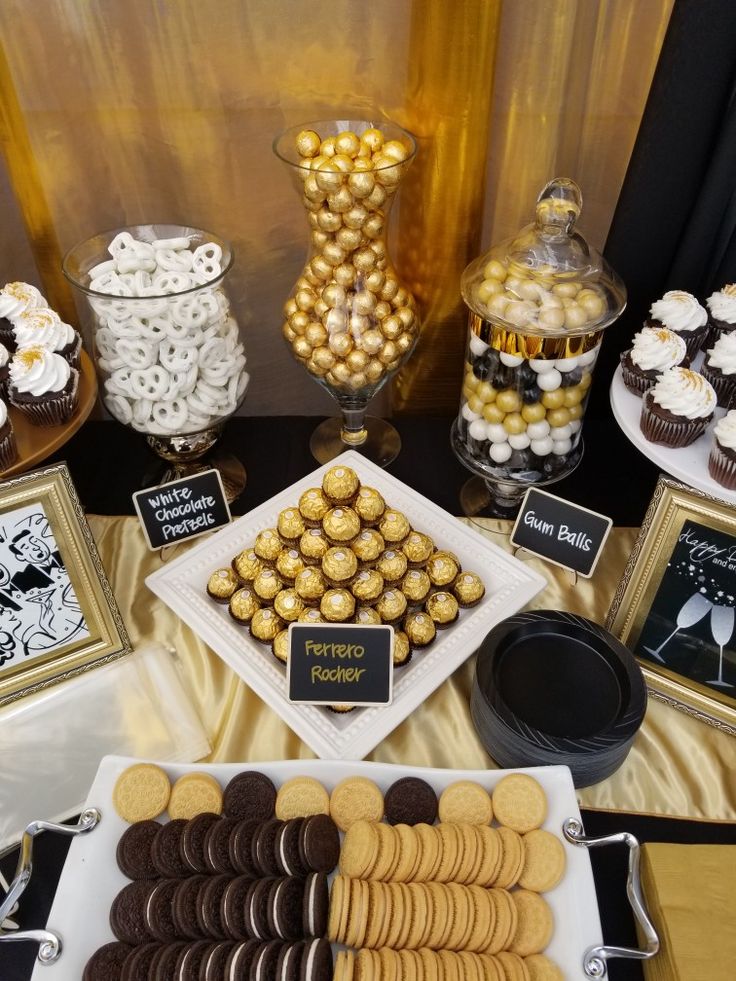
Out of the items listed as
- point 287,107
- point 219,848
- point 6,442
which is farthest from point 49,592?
point 287,107

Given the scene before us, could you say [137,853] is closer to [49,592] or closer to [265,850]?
[265,850]

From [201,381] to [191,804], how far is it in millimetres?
650

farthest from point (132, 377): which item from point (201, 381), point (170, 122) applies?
point (170, 122)

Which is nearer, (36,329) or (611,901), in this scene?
(611,901)

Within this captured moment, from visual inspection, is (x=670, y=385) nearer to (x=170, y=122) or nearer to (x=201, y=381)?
(x=201, y=381)

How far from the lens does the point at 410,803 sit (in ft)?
2.75

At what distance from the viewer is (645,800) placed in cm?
97

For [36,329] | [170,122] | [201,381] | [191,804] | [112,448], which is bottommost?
[112,448]

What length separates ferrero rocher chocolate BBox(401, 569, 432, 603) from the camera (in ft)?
3.52

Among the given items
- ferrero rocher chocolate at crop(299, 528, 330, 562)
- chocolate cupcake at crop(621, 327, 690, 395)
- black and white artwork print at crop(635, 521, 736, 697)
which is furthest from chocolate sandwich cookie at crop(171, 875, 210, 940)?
chocolate cupcake at crop(621, 327, 690, 395)

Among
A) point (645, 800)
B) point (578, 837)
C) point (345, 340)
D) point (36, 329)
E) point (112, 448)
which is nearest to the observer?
point (578, 837)

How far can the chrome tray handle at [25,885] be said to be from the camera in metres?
0.71

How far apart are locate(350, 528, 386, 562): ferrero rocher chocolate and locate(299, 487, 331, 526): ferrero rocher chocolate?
0.21 ft

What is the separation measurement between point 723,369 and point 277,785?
89 centimetres
